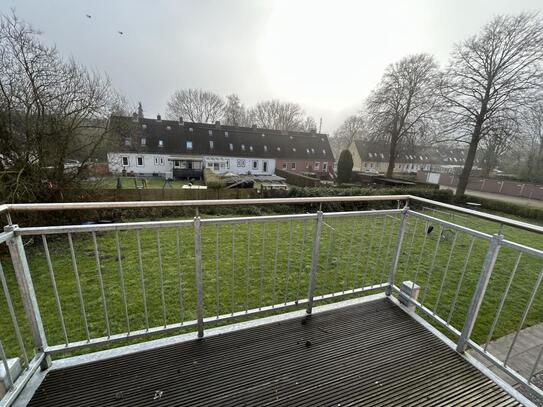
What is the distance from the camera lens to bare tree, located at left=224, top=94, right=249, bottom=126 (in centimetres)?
3044

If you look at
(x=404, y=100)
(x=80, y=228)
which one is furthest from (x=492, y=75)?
(x=80, y=228)

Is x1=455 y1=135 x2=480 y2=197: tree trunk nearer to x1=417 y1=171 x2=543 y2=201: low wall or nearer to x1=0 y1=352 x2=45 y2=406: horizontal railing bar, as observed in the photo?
x1=417 y1=171 x2=543 y2=201: low wall

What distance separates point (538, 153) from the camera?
18.4 meters

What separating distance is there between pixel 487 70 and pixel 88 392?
17.7 m

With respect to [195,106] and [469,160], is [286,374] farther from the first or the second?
[195,106]

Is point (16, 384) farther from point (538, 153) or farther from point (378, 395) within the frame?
point (538, 153)

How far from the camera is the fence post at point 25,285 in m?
1.39

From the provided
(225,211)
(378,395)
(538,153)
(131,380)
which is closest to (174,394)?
(131,380)

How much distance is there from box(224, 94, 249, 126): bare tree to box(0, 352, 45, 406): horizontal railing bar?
3168cm

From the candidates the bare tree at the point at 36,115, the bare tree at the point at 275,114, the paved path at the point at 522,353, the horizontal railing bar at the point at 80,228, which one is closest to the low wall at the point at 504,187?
the bare tree at the point at 275,114

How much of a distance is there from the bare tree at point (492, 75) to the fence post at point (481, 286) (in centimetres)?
1473

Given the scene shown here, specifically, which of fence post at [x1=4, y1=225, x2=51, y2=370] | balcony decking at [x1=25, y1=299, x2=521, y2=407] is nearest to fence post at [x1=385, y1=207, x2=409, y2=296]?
balcony decking at [x1=25, y1=299, x2=521, y2=407]

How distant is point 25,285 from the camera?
1.45 meters

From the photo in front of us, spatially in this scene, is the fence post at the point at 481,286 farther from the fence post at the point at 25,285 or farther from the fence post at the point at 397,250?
the fence post at the point at 25,285
